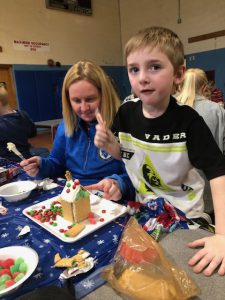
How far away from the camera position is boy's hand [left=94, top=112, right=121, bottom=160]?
99 cm

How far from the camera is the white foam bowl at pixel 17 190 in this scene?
1.03m

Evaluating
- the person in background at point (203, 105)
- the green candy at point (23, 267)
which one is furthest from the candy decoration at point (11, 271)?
the person in background at point (203, 105)

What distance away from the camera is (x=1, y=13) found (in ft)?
16.6

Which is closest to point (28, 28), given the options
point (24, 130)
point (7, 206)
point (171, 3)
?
point (171, 3)

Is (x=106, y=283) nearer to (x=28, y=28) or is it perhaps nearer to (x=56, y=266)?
(x=56, y=266)

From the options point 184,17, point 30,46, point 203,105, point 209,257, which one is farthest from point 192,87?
point 184,17

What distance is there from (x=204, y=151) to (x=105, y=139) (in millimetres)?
368

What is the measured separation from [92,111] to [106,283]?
33.7 inches

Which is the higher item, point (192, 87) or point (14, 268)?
point (192, 87)

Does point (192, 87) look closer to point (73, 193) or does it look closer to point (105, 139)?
point (105, 139)

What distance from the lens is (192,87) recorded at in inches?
83.4

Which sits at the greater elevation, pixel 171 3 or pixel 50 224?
→ pixel 171 3

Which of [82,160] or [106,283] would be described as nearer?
[106,283]

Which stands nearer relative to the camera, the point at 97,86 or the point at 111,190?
the point at 111,190
